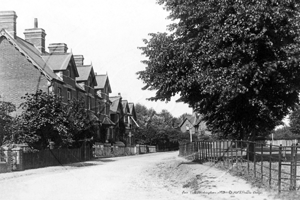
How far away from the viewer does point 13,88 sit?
37.0 meters

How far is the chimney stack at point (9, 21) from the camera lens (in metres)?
36.9

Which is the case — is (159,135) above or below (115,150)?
below

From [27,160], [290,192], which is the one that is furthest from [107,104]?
[290,192]

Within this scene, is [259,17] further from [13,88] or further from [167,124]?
[167,124]

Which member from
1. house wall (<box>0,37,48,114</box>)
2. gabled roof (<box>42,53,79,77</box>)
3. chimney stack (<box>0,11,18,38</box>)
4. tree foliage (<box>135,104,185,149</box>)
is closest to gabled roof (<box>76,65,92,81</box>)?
gabled roof (<box>42,53,79,77</box>)

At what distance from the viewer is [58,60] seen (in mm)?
41062

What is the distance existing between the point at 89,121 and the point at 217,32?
19396mm

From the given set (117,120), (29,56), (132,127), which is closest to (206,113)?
(29,56)

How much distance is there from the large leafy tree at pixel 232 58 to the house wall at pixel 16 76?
58.4 ft

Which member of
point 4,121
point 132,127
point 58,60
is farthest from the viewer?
point 132,127

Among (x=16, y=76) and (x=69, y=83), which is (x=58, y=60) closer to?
(x=69, y=83)

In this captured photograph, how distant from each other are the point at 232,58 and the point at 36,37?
100 feet

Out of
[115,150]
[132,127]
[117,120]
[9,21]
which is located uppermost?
[9,21]

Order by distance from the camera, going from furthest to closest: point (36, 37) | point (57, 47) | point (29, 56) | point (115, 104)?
point (115, 104), point (57, 47), point (36, 37), point (29, 56)
